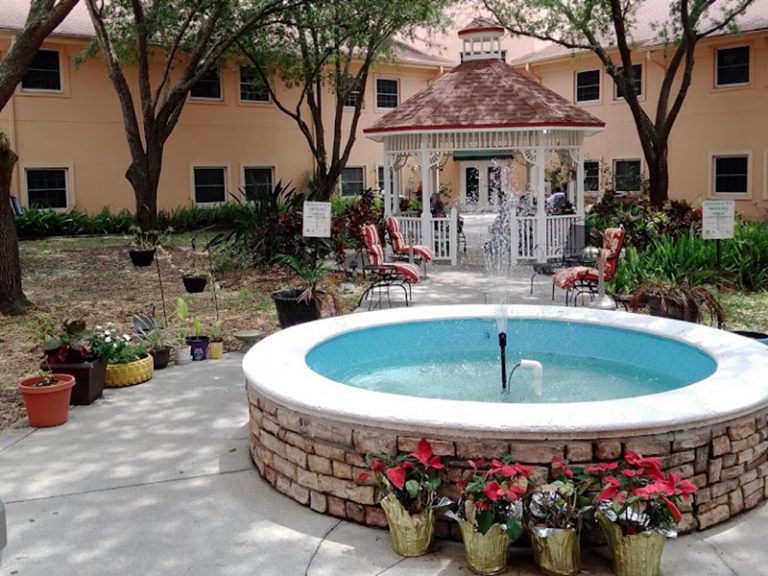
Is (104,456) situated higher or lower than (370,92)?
lower

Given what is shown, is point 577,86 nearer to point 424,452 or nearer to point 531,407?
point 531,407

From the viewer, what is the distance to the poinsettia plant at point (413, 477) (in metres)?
4.43

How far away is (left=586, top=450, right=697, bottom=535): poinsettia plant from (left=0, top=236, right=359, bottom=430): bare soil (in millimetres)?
5117

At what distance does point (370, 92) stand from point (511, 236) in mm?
13389

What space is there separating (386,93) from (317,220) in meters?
18.4

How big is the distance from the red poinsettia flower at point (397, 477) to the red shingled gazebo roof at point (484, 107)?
1262 centimetres

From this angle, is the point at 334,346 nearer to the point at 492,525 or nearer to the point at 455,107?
the point at 492,525

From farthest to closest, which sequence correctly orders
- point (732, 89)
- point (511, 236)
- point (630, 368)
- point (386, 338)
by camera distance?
point (732, 89) < point (511, 236) < point (386, 338) < point (630, 368)

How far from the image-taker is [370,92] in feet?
93.2

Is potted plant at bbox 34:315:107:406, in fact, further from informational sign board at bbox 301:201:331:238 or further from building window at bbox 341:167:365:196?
building window at bbox 341:167:365:196

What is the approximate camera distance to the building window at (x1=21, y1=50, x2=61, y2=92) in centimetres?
2243

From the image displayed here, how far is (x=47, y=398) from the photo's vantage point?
6.67m

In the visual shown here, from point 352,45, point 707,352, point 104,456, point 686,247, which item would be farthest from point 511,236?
point 104,456

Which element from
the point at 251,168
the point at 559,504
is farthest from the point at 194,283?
the point at 251,168
